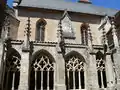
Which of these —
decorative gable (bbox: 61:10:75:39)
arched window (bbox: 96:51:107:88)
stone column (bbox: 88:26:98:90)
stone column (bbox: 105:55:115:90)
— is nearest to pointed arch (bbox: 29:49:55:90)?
stone column (bbox: 88:26:98:90)

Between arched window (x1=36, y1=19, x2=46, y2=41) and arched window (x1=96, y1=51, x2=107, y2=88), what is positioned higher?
arched window (x1=36, y1=19, x2=46, y2=41)

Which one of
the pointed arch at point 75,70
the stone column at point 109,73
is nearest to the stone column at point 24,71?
the pointed arch at point 75,70

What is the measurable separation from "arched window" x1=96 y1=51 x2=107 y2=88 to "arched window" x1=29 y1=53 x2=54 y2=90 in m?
3.13

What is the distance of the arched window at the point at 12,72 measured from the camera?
11.0 m

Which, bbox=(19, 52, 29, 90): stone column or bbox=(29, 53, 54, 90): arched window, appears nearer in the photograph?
bbox=(19, 52, 29, 90): stone column

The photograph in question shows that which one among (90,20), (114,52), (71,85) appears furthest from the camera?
(90,20)

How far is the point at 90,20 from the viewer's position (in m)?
19.3

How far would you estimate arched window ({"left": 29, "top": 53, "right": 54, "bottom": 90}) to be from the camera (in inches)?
447

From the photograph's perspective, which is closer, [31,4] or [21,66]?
[21,66]

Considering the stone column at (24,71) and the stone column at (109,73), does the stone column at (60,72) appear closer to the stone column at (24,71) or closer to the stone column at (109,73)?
the stone column at (24,71)

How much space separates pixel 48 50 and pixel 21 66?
6.61 ft

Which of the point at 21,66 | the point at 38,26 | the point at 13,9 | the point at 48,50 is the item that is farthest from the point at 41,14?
the point at 21,66

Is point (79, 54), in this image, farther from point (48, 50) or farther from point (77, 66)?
point (48, 50)

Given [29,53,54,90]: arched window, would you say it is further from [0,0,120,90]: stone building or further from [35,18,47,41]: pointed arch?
[35,18,47,41]: pointed arch
